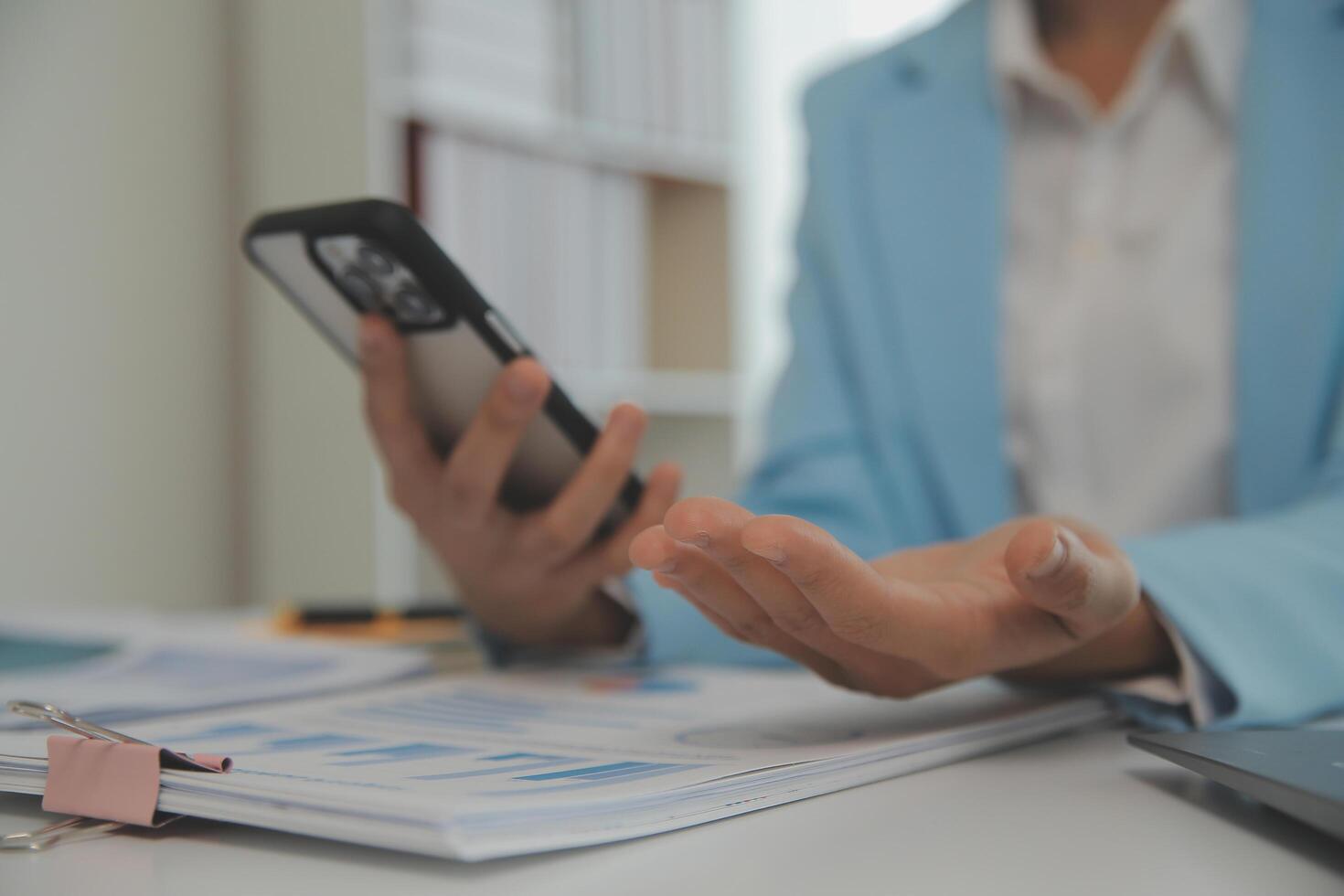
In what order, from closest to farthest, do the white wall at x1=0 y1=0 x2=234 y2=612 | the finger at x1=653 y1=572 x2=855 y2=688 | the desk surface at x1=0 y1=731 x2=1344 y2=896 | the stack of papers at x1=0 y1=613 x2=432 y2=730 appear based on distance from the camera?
the desk surface at x1=0 y1=731 x2=1344 y2=896
the finger at x1=653 y1=572 x2=855 y2=688
the stack of papers at x1=0 y1=613 x2=432 y2=730
the white wall at x1=0 y1=0 x2=234 y2=612

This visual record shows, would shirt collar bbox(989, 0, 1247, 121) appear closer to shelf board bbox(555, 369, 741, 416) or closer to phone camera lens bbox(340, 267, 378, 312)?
phone camera lens bbox(340, 267, 378, 312)

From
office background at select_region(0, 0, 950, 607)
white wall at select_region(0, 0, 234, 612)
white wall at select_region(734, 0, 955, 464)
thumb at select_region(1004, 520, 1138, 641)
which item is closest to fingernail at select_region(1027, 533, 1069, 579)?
thumb at select_region(1004, 520, 1138, 641)

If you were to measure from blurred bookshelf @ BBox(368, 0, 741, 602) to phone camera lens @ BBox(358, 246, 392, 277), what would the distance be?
0.92 metres

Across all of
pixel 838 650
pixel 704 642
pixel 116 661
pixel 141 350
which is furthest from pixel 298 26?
pixel 838 650

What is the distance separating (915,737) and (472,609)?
1.16ft

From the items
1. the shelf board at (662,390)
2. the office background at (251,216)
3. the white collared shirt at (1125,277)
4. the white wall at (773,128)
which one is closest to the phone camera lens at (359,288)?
the white collared shirt at (1125,277)

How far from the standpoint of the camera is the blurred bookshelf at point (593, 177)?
1.59 meters

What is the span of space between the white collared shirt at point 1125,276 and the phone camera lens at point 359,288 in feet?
1.87

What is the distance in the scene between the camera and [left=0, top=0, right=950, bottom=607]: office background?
60.1 inches

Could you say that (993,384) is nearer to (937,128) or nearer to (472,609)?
(937,128)

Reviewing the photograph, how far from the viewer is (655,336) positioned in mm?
2053

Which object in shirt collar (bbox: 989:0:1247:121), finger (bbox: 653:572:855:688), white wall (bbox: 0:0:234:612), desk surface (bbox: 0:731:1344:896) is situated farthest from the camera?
white wall (bbox: 0:0:234:612)

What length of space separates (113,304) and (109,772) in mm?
1480

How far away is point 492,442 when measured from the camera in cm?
55
